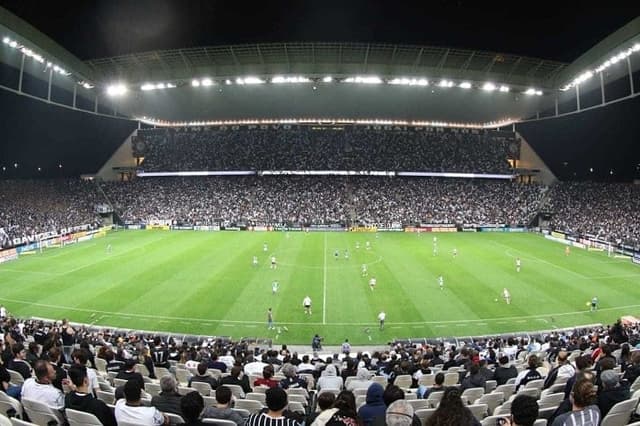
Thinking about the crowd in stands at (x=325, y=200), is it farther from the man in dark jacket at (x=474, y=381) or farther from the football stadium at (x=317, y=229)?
the man in dark jacket at (x=474, y=381)

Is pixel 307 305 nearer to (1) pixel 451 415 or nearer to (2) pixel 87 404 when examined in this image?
(2) pixel 87 404

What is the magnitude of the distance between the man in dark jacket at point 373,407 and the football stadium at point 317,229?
32mm

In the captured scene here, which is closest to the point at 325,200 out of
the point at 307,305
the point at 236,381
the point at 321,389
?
the point at 307,305

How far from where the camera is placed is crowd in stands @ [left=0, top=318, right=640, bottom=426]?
18.1 feet

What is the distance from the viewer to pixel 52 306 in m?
28.7

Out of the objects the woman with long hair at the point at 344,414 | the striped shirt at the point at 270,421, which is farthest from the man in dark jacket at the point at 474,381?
the striped shirt at the point at 270,421

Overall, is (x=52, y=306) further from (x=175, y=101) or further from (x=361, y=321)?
(x=175, y=101)

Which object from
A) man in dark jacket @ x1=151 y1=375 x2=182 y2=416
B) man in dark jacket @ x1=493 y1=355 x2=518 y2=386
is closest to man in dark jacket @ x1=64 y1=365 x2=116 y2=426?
man in dark jacket @ x1=151 y1=375 x2=182 y2=416

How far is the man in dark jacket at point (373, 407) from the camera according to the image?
6477 mm

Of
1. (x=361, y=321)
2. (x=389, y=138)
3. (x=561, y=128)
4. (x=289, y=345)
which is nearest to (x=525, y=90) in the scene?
(x=561, y=128)

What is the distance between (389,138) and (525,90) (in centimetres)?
3116

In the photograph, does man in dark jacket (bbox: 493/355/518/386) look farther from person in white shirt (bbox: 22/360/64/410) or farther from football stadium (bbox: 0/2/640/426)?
person in white shirt (bbox: 22/360/64/410)

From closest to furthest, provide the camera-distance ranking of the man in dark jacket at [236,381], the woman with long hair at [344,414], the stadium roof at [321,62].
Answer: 1. the woman with long hair at [344,414]
2. the man in dark jacket at [236,381]
3. the stadium roof at [321,62]

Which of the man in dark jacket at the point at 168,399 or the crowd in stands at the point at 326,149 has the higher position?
the crowd in stands at the point at 326,149
